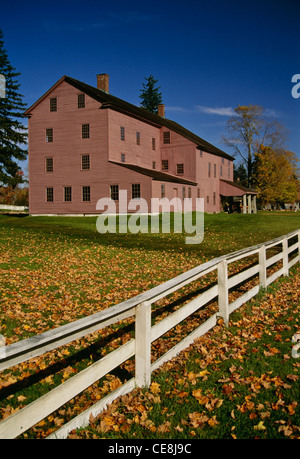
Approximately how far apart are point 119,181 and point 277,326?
2822cm

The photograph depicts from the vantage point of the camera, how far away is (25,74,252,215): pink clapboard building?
1336 inches

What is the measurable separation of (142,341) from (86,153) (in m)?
32.8

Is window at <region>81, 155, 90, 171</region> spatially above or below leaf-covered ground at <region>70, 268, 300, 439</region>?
above

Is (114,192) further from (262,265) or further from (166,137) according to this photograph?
(262,265)

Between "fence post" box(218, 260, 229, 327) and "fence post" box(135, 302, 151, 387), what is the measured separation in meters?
2.72

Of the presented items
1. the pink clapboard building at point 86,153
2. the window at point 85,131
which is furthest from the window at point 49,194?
the window at point 85,131

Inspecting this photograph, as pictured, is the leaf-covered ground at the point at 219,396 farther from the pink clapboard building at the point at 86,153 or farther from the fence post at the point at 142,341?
the pink clapboard building at the point at 86,153

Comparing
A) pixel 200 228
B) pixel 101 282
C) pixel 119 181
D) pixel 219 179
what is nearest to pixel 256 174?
pixel 219 179

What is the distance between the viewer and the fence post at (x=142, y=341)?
4078 millimetres

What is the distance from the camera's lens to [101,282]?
1072cm

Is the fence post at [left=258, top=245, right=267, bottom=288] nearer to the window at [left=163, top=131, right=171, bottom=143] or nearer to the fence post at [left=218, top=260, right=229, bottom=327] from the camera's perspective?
the fence post at [left=218, top=260, right=229, bottom=327]

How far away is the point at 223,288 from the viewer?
6590 mm

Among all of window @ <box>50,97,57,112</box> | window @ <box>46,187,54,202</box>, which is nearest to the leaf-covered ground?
window @ <box>46,187,54,202</box>

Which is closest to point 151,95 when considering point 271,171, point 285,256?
Answer: point 271,171
